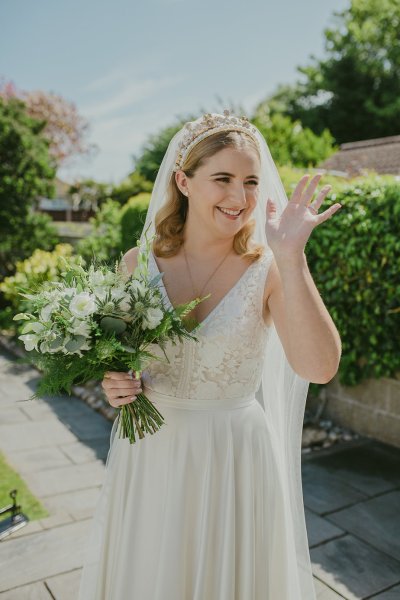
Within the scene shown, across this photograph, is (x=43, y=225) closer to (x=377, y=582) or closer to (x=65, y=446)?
(x=65, y=446)

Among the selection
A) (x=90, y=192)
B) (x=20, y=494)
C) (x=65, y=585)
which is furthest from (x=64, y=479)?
(x=90, y=192)

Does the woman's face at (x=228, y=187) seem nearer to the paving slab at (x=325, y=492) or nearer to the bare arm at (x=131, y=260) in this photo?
the bare arm at (x=131, y=260)

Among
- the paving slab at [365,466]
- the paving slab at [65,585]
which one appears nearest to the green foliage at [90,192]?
the paving slab at [365,466]

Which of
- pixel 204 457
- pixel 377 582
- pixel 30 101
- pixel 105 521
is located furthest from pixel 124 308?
pixel 30 101

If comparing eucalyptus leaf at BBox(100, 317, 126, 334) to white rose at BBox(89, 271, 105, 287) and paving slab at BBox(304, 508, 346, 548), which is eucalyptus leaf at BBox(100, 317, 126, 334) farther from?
paving slab at BBox(304, 508, 346, 548)

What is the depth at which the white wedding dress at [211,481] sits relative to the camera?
197 cm

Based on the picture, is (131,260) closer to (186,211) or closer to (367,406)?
(186,211)

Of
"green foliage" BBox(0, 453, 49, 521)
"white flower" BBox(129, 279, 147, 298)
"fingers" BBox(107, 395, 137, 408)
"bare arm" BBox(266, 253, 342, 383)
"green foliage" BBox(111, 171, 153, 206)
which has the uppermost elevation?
"green foliage" BBox(111, 171, 153, 206)

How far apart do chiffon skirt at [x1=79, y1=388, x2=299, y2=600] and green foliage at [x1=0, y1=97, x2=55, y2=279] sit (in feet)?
35.3

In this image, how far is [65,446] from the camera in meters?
5.15

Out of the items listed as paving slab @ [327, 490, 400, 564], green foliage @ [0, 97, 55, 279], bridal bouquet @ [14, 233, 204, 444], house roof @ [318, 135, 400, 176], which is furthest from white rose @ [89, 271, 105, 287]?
green foliage @ [0, 97, 55, 279]

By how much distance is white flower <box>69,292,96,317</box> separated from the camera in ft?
5.60

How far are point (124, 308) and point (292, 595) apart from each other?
1.40 m

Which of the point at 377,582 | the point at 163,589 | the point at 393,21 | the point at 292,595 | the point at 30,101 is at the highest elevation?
the point at 393,21
